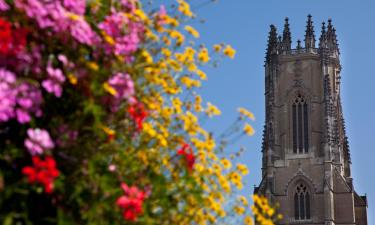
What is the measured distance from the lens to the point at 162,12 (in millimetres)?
5137

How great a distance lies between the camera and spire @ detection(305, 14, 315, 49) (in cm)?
5549

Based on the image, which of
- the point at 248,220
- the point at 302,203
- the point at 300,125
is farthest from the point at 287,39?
the point at 248,220

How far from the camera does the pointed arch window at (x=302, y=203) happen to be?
50.9 m

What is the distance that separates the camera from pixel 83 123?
446cm

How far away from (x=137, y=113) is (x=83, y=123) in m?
0.40

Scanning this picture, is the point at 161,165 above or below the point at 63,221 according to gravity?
above

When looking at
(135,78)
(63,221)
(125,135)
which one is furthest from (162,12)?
(63,221)

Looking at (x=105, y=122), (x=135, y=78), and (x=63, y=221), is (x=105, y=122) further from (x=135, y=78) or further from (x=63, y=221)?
(x=63, y=221)

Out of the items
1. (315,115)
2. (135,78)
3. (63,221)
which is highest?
(315,115)

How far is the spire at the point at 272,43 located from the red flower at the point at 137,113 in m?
50.8

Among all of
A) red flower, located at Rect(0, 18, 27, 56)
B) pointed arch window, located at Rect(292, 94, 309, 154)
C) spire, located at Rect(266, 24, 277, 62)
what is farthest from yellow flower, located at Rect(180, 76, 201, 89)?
spire, located at Rect(266, 24, 277, 62)

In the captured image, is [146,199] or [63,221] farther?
[146,199]

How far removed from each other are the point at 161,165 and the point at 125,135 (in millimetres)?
415

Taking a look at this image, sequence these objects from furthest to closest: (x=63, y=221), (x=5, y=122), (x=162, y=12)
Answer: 1. (x=162, y=12)
2. (x=5, y=122)
3. (x=63, y=221)
